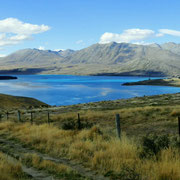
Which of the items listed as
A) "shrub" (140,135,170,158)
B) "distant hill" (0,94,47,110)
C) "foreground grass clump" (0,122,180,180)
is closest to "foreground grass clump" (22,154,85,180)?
"foreground grass clump" (0,122,180,180)

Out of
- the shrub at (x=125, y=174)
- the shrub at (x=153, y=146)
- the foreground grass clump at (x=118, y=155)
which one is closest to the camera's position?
the shrub at (x=125, y=174)

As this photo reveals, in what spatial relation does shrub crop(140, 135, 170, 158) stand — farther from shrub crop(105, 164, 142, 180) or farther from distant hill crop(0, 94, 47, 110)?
distant hill crop(0, 94, 47, 110)

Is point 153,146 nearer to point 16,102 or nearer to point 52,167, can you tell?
point 52,167

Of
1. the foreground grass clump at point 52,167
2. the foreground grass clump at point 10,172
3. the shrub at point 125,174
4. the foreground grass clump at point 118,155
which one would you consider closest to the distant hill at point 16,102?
the foreground grass clump at point 118,155

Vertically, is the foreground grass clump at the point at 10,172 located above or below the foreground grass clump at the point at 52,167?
above

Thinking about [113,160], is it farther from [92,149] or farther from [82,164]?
[92,149]

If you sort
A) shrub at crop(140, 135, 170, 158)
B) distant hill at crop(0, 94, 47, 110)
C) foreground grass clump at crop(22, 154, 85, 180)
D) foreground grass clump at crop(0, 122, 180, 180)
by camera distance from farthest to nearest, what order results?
distant hill at crop(0, 94, 47, 110)
shrub at crop(140, 135, 170, 158)
foreground grass clump at crop(22, 154, 85, 180)
foreground grass clump at crop(0, 122, 180, 180)

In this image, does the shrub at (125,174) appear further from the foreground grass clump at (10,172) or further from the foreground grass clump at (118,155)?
the foreground grass clump at (10,172)

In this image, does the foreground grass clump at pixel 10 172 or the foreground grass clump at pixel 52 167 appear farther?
the foreground grass clump at pixel 52 167

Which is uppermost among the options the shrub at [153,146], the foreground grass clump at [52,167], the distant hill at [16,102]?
the shrub at [153,146]

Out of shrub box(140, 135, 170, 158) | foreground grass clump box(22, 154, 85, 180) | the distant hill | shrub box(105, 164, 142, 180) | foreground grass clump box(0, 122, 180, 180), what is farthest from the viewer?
the distant hill

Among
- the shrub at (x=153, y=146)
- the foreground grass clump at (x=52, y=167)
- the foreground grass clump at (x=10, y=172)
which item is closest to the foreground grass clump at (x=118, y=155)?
the shrub at (x=153, y=146)

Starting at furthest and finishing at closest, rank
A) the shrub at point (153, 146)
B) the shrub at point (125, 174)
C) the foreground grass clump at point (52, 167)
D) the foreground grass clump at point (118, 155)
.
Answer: the shrub at point (153, 146) < the foreground grass clump at point (52, 167) < the foreground grass clump at point (118, 155) < the shrub at point (125, 174)

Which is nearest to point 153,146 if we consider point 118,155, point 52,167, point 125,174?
point 118,155
